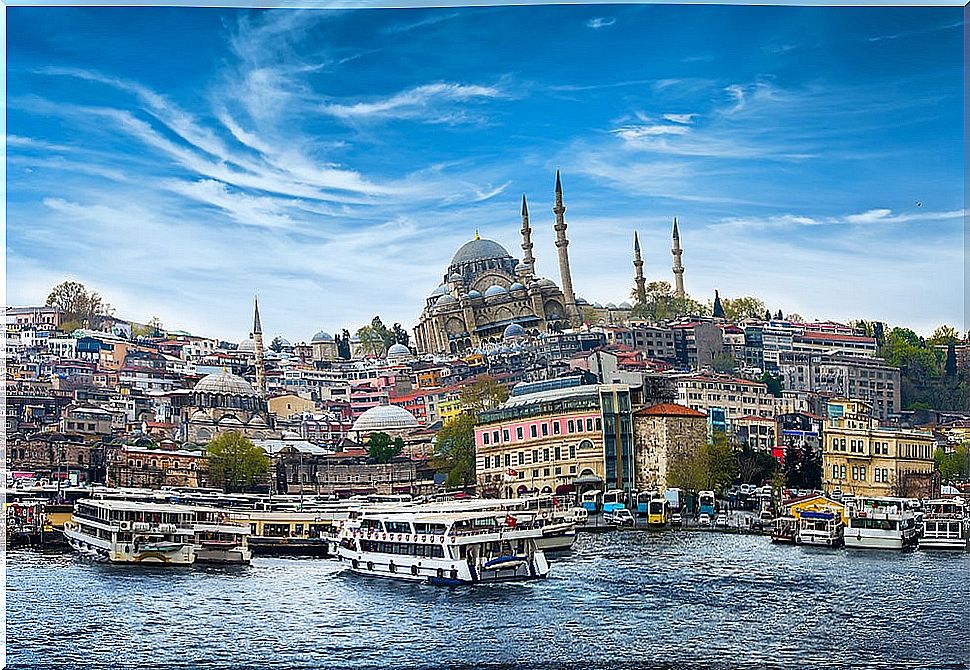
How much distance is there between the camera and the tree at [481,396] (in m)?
8.33

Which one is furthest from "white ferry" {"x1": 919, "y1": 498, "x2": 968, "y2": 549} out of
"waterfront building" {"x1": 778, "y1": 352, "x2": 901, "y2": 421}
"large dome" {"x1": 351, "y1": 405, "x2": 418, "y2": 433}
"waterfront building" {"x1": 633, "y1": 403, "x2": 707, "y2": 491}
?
"large dome" {"x1": 351, "y1": 405, "x2": 418, "y2": 433}

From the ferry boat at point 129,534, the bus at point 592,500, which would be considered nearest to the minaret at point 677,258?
the bus at point 592,500

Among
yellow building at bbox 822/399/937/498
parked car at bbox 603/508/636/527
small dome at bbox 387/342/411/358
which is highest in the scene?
small dome at bbox 387/342/411/358

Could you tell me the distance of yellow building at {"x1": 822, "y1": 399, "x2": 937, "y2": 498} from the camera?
8.19m

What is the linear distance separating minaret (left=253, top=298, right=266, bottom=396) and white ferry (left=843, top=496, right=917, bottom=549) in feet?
11.0

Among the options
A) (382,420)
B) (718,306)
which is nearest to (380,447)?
(382,420)

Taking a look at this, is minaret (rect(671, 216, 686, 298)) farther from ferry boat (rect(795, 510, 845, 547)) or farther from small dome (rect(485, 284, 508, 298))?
ferry boat (rect(795, 510, 845, 547))

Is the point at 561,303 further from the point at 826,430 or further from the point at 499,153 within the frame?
the point at 826,430

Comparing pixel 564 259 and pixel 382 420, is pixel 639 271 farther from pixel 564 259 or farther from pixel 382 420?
pixel 382 420

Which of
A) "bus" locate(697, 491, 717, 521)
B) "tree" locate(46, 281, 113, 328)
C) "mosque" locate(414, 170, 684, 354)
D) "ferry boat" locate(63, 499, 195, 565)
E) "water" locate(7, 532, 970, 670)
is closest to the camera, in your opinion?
"water" locate(7, 532, 970, 670)

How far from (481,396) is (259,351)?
1.27m

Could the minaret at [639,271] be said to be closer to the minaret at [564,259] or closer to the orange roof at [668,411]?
the minaret at [564,259]

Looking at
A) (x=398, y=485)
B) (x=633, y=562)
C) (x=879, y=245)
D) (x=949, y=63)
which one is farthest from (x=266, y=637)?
(x=949, y=63)

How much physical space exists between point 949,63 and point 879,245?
1.04m
